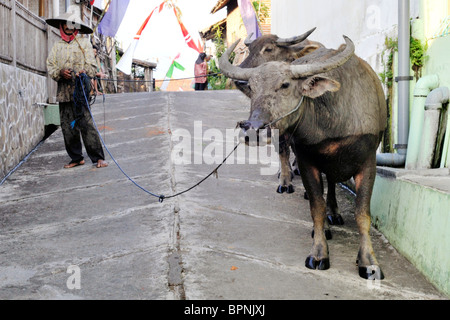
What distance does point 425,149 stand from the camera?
14.6ft

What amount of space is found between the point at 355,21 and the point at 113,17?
1122cm

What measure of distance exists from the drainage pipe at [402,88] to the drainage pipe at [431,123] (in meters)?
0.51

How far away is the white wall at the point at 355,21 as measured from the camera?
5.61 metres

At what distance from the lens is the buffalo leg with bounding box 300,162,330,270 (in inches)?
148

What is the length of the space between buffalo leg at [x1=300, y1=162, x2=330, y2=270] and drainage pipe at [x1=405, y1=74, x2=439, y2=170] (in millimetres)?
1221

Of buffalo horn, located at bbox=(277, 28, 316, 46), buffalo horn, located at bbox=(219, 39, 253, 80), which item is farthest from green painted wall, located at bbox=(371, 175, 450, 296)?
buffalo horn, located at bbox=(277, 28, 316, 46)

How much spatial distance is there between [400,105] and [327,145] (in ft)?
5.21

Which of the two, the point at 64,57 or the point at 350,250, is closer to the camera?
the point at 350,250

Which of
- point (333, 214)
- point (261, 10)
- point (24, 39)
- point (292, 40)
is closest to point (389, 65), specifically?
point (292, 40)

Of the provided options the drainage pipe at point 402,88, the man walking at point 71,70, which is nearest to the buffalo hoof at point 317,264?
the drainage pipe at point 402,88

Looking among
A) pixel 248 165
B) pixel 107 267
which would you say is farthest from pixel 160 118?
pixel 107 267

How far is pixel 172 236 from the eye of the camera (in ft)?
14.0

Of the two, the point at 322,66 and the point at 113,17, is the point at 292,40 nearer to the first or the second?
the point at 322,66
